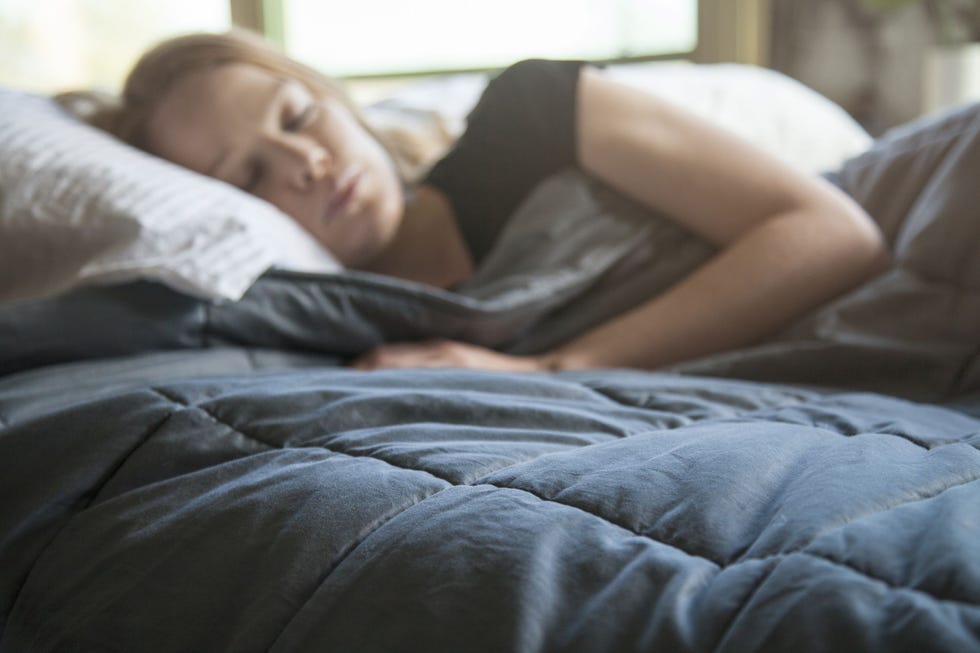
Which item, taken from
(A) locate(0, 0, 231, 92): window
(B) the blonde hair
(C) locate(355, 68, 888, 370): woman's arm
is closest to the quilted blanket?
(C) locate(355, 68, 888, 370): woman's arm

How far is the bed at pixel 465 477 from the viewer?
398mm

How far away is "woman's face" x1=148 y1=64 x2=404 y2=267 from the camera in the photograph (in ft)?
3.80

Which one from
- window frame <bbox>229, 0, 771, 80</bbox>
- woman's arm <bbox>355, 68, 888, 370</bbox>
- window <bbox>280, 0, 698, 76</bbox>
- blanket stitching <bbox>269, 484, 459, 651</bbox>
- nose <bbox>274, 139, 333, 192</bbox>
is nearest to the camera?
blanket stitching <bbox>269, 484, 459, 651</bbox>

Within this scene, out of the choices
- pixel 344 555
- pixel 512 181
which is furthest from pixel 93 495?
pixel 512 181

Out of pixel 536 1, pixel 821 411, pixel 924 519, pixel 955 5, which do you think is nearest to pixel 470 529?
pixel 924 519

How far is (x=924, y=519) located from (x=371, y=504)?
26cm

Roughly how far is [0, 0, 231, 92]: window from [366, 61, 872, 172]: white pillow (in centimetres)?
204

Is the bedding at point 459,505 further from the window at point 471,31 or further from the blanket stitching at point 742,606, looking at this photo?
the window at point 471,31

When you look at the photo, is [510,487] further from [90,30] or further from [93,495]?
[90,30]

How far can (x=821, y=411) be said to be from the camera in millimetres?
690

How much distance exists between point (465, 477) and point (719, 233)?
634mm

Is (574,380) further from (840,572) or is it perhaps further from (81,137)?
(81,137)

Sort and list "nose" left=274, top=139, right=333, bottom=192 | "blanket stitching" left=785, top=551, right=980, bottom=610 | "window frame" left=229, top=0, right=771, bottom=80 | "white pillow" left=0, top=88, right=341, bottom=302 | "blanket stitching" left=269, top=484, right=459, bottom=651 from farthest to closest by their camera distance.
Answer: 1. "window frame" left=229, top=0, right=771, bottom=80
2. "nose" left=274, top=139, right=333, bottom=192
3. "white pillow" left=0, top=88, right=341, bottom=302
4. "blanket stitching" left=269, top=484, right=459, bottom=651
5. "blanket stitching" left=785, top=551, right=980, bottom=610

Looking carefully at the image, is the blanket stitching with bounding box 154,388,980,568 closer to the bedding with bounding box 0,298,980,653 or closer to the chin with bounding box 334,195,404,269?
the bedding with bounding box 0,298,980,653
